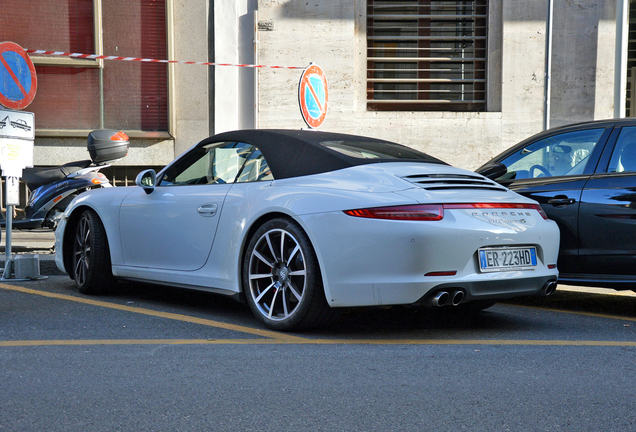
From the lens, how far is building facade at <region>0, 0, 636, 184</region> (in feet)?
45.6

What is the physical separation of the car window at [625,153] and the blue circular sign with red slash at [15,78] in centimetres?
559

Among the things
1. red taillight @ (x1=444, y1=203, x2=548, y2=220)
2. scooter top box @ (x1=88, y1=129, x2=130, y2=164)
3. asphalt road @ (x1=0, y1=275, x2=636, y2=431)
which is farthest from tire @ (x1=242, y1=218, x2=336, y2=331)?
scooter top box @ (x1=88, y1=129, x2=130, y2=164)

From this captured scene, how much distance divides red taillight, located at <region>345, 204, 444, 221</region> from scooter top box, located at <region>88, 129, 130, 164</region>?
728cm

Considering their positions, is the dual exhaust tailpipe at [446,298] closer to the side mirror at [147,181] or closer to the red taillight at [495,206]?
the red taillight at [495,206]

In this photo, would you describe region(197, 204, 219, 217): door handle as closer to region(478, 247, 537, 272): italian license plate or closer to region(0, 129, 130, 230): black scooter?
region(478, 247, 537, 272): italian license plate

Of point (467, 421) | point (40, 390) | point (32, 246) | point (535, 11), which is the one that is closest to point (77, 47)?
point (32, 246)

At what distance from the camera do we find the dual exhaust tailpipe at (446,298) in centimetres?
431

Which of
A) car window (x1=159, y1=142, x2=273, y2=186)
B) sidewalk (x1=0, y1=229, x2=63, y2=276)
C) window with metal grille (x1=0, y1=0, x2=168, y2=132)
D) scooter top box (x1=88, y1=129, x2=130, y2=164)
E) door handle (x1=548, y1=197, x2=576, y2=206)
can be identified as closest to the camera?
car window (x1=159, y1=142, x2=273, y2=186)

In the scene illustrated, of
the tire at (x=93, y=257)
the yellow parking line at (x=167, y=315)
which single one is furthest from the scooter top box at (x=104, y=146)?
the tire at (x=93, y=257)

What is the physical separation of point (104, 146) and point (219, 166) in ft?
19.3

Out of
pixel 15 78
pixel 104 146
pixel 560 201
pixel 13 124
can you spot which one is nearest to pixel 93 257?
pixel 13 124

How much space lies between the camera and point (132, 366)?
386 centimetres

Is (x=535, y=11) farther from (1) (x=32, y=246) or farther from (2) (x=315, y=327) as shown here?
(2) (x=315, y=327)

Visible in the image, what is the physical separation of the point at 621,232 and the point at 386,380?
2464 mm
